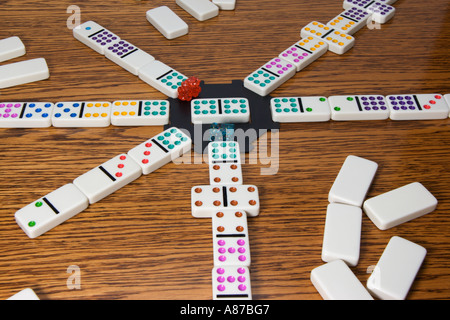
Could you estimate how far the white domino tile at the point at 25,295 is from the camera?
0.90 meters

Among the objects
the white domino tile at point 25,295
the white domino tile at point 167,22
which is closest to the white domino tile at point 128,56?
the white domino tile at point 167,22

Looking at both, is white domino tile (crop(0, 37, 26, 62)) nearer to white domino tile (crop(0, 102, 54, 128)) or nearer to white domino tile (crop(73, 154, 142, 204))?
white domino tile (crop(0, 102, 54, 128))

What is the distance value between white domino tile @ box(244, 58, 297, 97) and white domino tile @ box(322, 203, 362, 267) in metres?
0.42

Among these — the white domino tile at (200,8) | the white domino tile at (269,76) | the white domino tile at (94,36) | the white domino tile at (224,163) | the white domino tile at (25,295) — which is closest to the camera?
the white domino tile at (25,295)

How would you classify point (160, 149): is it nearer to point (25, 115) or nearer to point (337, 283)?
point (25, 115)

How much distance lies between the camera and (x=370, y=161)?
1.15m

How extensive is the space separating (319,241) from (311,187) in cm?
15

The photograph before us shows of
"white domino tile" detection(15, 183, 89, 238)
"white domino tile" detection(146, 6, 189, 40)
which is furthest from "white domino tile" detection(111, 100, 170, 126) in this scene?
"white domino tile" detection(146, 6, 189, 40)

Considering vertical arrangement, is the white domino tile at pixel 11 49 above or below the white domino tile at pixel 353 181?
above

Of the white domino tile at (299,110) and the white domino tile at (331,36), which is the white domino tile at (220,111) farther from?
the white domino tile at (331,36)

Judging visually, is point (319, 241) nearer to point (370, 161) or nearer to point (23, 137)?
point (370, 161)

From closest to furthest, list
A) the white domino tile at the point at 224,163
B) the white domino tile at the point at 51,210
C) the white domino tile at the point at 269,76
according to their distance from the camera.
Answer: the white domino tile at the point at 51,210 → the white domino tile at the point at 224,163 → the white domino tile at the point at 269,76

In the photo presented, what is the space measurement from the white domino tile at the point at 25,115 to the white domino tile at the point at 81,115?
21 mm

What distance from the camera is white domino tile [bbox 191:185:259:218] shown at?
41.1 inches
